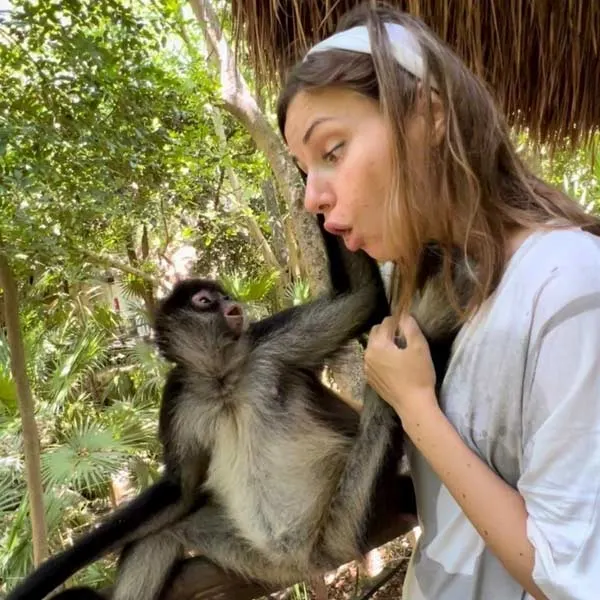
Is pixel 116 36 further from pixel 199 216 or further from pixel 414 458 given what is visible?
pixel 199 216

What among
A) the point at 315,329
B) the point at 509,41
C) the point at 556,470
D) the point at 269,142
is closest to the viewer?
the point at 556,470

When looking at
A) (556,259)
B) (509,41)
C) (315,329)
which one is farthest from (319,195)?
(509,41)

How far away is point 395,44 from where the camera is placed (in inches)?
30.4

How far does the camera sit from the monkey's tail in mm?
1444

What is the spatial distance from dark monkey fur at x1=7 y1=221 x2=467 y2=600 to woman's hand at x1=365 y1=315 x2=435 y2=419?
33 centimetres

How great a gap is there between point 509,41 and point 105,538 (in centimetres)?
165

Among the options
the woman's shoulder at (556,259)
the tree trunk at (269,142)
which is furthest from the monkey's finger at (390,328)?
the tree trunk at (269,142)

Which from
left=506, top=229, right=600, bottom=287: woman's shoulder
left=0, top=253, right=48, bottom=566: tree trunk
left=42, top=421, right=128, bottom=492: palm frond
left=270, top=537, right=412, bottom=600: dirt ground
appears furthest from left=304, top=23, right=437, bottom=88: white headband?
left=270, top=537, right=412, bottom=600: dirt ground

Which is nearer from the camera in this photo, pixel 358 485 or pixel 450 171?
pixel 450 171

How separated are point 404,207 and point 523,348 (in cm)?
20

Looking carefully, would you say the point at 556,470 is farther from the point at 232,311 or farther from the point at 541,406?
the point at 232,311

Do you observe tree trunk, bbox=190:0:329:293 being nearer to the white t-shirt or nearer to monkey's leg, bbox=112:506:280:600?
monkey's leg, bbox=112:506:280:600

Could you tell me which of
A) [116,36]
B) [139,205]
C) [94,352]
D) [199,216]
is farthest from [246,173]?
[116,36]

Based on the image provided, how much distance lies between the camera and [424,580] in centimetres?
89
